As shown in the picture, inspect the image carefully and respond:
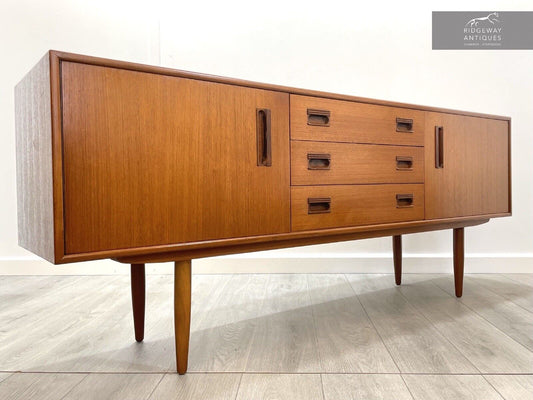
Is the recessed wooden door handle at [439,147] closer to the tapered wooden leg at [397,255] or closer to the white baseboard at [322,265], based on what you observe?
the tapered wooden leg at [397,255]

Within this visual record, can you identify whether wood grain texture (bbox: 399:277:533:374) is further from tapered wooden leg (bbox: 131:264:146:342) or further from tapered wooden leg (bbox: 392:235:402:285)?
tapered wooden leg (bbox: 131:264:146:342)

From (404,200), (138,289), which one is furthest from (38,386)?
(404,200)

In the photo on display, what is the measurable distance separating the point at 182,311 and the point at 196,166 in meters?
0.34

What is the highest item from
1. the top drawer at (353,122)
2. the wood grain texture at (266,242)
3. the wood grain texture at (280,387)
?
the top drawer at (353,122)

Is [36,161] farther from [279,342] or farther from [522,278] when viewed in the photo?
[522,278]

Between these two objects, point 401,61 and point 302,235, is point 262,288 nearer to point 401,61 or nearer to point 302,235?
point 302,235

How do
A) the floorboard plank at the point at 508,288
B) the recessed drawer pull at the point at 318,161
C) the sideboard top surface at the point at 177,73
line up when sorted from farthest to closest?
the floorboard plank at the point at 508,288 → the recessed drawer pull at the point at 318,161 → the sideboard top surface at the point at 177,73

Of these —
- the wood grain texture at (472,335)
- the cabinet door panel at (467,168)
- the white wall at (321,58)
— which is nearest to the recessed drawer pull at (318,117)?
the cabinet door panel at (467,168)

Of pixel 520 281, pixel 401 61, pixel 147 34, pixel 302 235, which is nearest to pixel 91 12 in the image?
pixel 147 34

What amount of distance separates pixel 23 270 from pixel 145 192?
164 centimetres

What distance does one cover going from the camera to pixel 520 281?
73.9 inches

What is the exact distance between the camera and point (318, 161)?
3.66 feet

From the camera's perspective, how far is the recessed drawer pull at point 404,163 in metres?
1.27

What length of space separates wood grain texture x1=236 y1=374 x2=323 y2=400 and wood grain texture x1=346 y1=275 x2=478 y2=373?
0.78 feet
